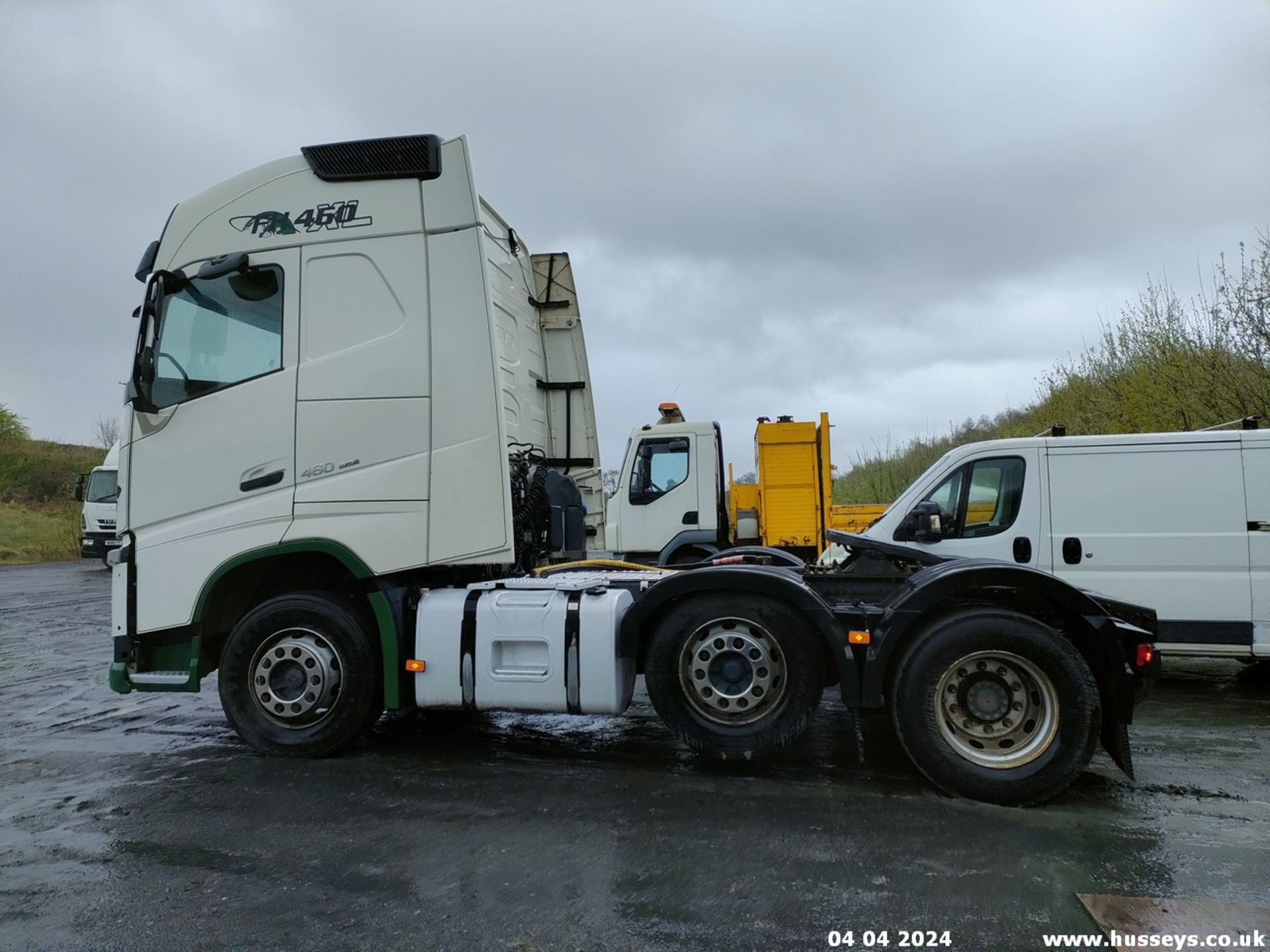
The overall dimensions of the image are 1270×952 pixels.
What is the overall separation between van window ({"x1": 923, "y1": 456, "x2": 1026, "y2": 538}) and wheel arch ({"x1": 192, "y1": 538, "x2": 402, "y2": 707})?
455cm

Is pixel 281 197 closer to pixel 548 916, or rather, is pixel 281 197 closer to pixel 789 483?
pixel 548 916

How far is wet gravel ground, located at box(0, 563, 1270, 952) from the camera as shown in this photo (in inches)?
118

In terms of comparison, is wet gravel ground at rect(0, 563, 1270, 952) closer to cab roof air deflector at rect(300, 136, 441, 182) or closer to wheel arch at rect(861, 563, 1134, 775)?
wheel arch at rect(861, 563, 1134, 775)

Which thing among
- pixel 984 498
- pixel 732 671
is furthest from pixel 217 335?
pixel 984 498

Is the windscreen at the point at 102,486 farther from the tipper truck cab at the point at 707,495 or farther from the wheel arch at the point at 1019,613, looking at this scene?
the wheel arch at the point at 1019,613

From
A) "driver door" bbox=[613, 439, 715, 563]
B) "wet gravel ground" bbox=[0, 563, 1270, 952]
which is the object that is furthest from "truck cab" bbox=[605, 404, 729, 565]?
"wet gravel ground" bbox=[0, 563, 1270, 952]

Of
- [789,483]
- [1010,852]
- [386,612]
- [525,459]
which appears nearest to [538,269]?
[525,459]

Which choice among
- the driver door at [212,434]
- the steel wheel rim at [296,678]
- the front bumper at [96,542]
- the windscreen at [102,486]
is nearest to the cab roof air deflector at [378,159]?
the driver door at [212,434]

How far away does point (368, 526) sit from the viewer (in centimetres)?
495

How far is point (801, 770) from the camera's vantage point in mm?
4680

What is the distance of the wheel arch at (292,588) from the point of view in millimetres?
4898

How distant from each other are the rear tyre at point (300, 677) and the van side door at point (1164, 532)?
17.9ft

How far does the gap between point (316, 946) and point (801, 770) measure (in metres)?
2.81

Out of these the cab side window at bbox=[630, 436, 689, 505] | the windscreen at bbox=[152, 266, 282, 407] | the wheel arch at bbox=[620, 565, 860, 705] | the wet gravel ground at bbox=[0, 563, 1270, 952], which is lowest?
the wet gravel ground at bbox=[0, 563, 1270, 952]
